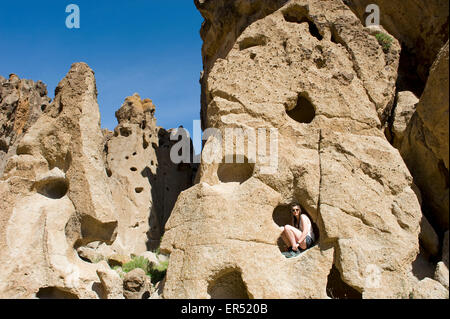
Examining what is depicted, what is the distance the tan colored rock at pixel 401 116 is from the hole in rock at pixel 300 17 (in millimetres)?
1905

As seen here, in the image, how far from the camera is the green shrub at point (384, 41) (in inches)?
312

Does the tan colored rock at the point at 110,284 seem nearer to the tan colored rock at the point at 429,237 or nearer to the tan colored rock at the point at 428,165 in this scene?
the tan colored rock at the point at 429,237

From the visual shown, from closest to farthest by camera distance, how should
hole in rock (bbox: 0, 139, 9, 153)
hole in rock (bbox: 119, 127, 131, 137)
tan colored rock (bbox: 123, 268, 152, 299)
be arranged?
tan colored rock (bbox: 123, 268, 152, 299) → hole in rock (bbox: 0, 139, 9, 153) → hole in rock (bbox: 119, 127, 131, 137)

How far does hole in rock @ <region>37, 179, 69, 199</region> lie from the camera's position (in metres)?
7.45

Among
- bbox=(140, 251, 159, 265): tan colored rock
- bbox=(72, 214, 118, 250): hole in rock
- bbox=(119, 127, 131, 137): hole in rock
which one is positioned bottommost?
bbox=(140, 251, 159, 265): tan colored rock

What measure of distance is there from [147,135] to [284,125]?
626 cm

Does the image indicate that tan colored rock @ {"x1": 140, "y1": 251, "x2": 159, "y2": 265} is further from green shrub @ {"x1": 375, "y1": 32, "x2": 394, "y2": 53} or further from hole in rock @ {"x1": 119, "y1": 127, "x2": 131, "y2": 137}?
green shrub @ {"x1": 375, "y1": 32, "x2": 394, "y2": 53}

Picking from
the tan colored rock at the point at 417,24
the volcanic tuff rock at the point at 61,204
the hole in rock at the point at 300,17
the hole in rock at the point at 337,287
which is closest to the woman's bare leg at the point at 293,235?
the hole in rock at the point at 337,287

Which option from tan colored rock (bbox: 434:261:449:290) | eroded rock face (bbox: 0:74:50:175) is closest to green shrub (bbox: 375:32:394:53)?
tan colored rock (bbox: 434:261:449:290)

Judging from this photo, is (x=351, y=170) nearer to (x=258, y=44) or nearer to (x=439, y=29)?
(x=258, y=44)

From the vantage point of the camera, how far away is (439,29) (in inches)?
343

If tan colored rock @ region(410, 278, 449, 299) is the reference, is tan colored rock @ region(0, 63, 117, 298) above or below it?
above

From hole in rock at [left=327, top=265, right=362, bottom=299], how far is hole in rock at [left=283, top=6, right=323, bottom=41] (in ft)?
14.1

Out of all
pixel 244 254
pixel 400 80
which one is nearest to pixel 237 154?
pixel 244 254
